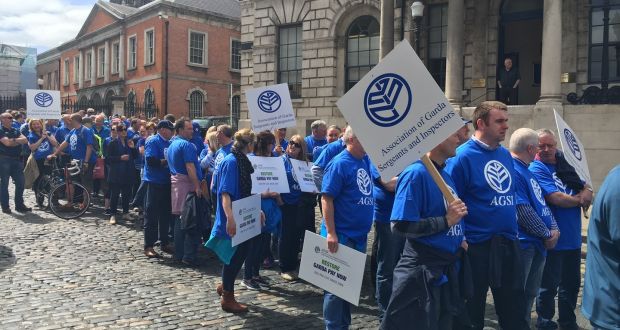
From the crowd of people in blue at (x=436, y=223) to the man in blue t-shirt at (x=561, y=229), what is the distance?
11 mm

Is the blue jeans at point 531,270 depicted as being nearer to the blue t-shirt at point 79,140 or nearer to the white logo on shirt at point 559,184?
the white logo on shirt at point 559,184

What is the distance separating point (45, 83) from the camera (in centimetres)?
5772

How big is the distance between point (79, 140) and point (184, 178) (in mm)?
5159

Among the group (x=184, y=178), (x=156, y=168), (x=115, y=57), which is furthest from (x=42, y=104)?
(x=115, y=57)

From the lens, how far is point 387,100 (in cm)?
340

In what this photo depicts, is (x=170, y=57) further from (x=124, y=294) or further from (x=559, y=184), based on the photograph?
(x=559, y=184)

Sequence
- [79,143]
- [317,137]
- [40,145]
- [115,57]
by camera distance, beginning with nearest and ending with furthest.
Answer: [317,137] → [79,143] → [40,145] → [115,57]

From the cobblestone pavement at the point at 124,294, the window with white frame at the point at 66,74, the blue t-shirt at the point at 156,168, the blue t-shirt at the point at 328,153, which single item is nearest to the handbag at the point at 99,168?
the cobblestone pavement at the point at 124,294

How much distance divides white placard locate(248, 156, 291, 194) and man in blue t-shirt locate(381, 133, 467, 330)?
3.00 meters

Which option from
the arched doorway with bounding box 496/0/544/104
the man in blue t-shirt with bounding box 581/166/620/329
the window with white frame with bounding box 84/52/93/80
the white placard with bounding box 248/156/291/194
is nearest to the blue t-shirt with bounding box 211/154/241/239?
the white placard with bounding box 248/156/291/194

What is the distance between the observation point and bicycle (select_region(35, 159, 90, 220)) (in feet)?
36.1

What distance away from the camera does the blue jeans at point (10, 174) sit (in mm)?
11023

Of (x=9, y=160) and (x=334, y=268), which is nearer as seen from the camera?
(x=334, y=268)

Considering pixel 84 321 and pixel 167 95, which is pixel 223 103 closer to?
pixel 167 95
